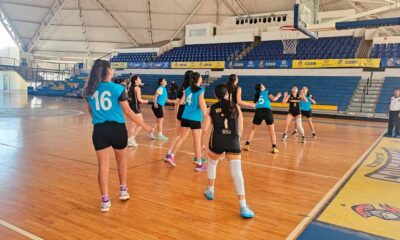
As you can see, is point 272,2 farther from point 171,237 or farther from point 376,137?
point 171,237

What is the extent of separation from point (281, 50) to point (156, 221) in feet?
78.9

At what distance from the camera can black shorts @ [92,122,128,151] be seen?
12.7 feet

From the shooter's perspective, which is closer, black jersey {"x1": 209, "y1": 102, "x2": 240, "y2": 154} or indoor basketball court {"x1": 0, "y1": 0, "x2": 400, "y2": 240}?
indoor basketball court {"x1": 0, "y1": 0, "x2": 400, "y2": 240}

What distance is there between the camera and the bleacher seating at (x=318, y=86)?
20.8 metres

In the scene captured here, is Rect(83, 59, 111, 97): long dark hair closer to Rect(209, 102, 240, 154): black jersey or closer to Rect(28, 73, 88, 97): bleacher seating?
Rect(209, 102, 240, 154): black jersey

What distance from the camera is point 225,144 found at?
4070 millimetres

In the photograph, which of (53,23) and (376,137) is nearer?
(376,137)

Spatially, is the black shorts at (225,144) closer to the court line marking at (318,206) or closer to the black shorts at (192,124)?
the court line marking at (318,206)

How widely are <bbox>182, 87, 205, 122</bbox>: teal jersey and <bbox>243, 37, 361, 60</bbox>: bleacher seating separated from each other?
64.7ft

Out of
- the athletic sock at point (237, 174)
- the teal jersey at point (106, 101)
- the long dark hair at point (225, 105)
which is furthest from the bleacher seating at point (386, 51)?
the teal jersey at point (106, 101)

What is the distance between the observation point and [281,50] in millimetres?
25781

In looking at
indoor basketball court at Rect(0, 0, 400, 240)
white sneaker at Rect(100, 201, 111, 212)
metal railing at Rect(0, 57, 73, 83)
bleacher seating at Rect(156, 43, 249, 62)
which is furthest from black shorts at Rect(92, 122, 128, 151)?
metal railing at Rect(0, 57, 73, 83)

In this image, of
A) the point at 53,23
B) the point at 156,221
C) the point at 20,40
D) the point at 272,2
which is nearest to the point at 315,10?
the point at 156,221

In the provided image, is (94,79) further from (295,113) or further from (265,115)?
(295,113)
